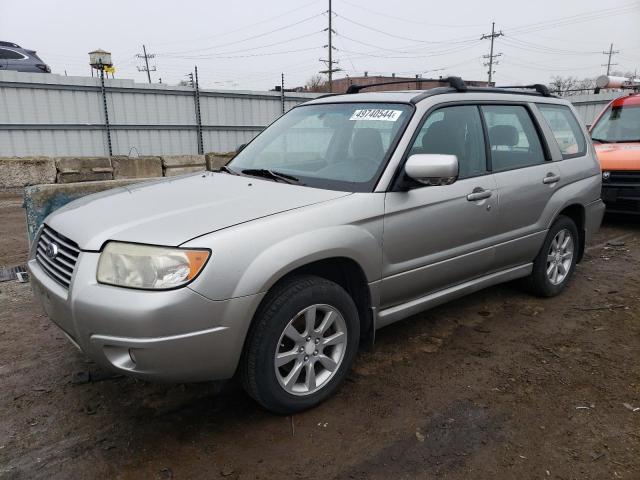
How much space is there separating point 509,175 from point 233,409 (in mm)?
2618

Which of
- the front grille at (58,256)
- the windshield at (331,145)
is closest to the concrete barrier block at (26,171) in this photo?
the windshield at (331,145)

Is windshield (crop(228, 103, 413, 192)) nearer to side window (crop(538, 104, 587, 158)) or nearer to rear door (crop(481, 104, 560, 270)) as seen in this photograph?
rear door (crop(481, 104, 560, 270))

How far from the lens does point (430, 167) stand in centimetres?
291

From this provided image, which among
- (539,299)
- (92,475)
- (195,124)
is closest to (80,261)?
(92,475)

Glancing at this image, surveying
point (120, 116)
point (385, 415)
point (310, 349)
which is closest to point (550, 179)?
point (385, 415)

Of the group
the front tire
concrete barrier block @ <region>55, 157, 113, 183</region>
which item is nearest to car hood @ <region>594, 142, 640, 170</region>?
the front tire

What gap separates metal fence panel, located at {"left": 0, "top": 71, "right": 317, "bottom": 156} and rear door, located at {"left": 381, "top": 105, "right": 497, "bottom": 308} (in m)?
11.3

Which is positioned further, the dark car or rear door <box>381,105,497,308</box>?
the dark car

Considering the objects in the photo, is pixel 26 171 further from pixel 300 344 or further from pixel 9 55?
pixel 300 344

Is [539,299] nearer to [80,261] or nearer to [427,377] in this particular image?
[427,377]

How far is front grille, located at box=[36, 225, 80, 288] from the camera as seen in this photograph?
2.53 meters

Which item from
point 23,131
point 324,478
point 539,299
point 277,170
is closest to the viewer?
point 324,478

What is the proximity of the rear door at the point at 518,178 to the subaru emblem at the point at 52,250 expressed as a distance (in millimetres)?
2942

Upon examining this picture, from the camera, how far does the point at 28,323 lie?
400cm
